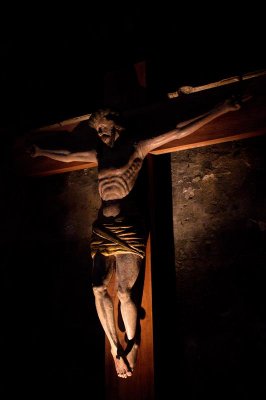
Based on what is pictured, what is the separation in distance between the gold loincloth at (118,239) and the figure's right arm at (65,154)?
2.04 ft

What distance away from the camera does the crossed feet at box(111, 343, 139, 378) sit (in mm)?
2379

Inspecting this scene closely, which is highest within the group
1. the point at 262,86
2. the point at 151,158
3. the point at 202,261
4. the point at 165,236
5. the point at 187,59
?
the point at 187,59

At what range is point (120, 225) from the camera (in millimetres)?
2529

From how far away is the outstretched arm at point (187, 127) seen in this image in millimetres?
2564

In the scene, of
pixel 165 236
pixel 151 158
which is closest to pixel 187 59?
pixel 151 158

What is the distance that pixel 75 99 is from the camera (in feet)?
13.1

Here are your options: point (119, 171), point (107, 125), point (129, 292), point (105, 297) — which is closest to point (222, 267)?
point (129, 292)

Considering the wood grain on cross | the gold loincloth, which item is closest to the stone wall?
the wood grain on cross

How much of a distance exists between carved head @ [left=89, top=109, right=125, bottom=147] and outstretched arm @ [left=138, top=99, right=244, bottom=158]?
22cm

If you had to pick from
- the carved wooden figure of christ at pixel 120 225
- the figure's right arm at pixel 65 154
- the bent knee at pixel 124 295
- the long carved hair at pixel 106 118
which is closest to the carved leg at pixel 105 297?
the carved wooden figure of christ at pixel 120 225

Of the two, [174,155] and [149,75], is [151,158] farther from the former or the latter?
[149,75]

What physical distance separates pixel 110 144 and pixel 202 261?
109 centimetres

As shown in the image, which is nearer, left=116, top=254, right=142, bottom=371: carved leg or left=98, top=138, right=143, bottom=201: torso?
left=116, top=254, right=142, bottom=371: carved leg

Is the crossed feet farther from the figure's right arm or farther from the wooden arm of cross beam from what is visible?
the wooden arm of cross beam
